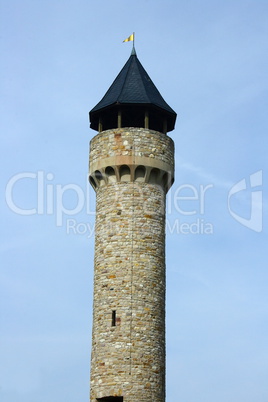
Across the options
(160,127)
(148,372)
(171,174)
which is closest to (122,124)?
(160,127)

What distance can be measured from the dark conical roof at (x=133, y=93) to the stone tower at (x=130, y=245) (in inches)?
1.7

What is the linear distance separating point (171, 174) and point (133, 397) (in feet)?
31.2

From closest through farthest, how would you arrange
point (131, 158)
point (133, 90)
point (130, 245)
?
point (130, 245)
point (131, 158)
point (133, 90)

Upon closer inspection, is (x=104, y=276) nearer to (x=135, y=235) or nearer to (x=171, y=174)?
(x=135, y=235)

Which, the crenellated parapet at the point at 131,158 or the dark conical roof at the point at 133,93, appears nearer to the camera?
the crenellated parapet at the point at 131,158

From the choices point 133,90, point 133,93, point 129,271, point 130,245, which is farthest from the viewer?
point 133,90

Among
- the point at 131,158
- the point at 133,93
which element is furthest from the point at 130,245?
the point at 133,93

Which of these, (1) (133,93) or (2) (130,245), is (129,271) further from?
(1) (133,93)

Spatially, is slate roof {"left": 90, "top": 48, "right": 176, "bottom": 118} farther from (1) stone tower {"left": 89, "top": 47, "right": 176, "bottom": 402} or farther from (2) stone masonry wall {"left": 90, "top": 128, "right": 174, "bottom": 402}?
(2) stone masonry wall {"left": 90, "top": 128, "right": 174, "bottom": 402}

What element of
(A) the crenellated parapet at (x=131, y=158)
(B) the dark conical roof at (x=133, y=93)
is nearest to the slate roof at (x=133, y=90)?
(B) the dark conical roof at (x=133, y=93)

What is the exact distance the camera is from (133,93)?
33000 mm

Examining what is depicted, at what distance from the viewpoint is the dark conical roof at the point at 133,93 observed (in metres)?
32.5

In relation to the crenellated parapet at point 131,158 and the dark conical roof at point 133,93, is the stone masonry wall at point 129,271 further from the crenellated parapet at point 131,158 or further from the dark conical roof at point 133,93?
the dark conical roof at point 133,93

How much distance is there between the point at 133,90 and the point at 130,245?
7139mm
